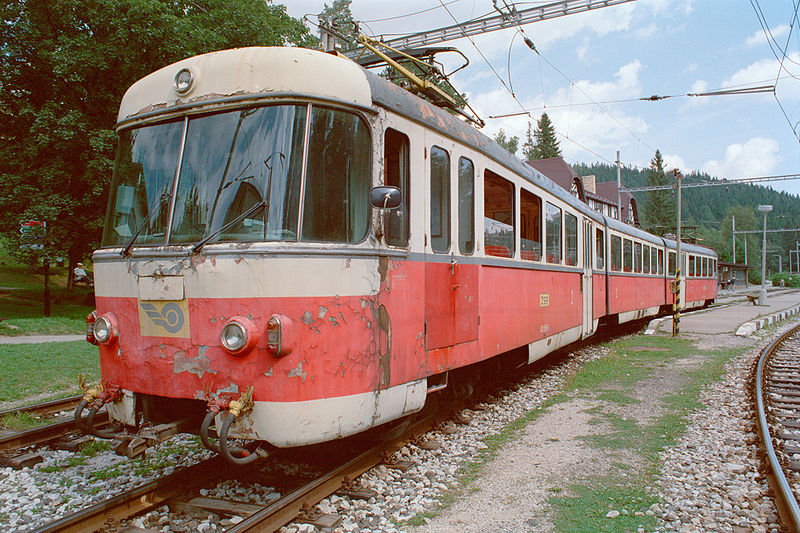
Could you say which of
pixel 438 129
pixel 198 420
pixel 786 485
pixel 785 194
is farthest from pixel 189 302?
pixel 785 194

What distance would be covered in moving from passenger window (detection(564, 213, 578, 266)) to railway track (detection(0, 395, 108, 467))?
7.22m

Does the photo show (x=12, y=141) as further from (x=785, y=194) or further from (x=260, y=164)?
(x=785, y=194)

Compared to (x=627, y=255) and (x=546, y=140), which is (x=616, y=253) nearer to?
(x=627, y=255)

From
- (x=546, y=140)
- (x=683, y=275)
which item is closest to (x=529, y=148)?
(x=546, y=140)

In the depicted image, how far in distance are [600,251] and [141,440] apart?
11.2 metres

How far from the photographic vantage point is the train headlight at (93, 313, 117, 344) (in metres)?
4.36

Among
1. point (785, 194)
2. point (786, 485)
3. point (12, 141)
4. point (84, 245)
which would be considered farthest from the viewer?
point (785, 194)

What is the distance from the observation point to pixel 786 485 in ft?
14.3

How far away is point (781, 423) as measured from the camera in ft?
21.4

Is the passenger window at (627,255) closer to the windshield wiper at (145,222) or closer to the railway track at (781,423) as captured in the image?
the railway track at (781,423)

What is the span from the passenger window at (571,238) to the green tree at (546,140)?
184 feet

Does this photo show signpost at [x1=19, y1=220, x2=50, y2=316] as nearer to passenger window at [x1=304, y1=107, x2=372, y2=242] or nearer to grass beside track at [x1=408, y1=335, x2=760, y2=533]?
grass beside track at [x1=408, y1=335, x2=760, y2=533]

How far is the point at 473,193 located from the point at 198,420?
3323mm

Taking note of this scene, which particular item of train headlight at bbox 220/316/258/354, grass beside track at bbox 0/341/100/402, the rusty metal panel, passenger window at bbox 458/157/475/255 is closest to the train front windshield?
train headlight at bbox 220/316/258/354
